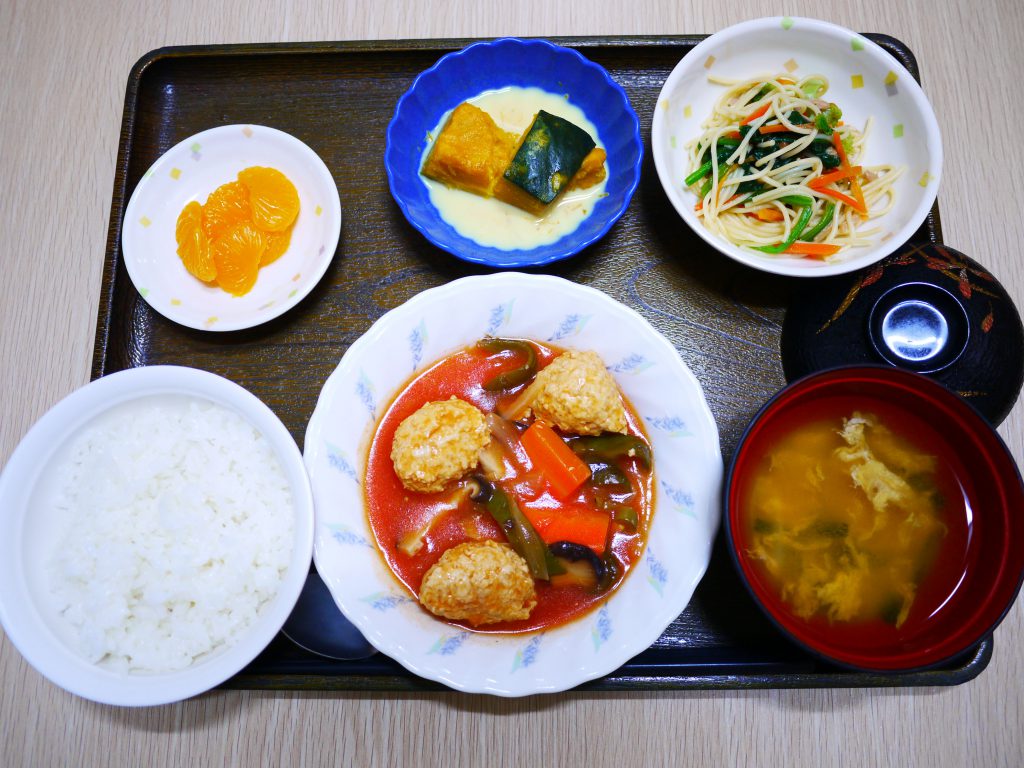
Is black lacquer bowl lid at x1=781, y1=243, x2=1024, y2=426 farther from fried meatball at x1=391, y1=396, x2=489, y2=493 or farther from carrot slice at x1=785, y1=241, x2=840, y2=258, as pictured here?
fried meatball at x1=391, y1=396, x2=489, y2=493

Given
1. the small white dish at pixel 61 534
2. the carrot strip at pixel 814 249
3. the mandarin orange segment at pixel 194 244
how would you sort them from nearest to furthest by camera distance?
1. the small white dish at pixel 61 534
2. the carrot strip at pixel 814 249
3. the mandarin orange segment at pixel 194 244

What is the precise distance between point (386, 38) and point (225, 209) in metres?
1.16

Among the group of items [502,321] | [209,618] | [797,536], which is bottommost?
[209,618]

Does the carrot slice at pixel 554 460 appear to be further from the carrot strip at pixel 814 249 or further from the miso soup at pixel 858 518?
the carrot strip at pixel 814 249

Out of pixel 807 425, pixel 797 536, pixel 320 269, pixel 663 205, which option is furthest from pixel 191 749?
pixel 663 205

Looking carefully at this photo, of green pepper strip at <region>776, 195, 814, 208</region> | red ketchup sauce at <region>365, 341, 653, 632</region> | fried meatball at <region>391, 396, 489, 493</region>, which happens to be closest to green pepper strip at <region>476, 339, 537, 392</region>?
red ketchup sauce at <region>365, 341, 653, 632</region>

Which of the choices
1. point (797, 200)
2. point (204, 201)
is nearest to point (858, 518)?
point (797, 200)

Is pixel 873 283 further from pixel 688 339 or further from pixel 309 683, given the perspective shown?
pixel 309 683

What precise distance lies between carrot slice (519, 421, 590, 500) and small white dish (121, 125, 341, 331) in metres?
1.01

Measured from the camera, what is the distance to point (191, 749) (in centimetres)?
245

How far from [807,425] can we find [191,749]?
101 inches

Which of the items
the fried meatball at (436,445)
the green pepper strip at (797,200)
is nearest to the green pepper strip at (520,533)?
the fried meatball at (436,445)

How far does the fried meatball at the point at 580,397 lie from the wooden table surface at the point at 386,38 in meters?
1.10

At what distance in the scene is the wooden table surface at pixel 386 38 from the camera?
245cm
